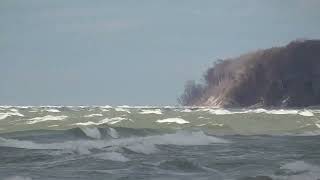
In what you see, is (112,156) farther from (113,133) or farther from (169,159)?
(113,133)

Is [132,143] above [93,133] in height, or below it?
below

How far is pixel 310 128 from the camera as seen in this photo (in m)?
32.5

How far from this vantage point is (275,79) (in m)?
110

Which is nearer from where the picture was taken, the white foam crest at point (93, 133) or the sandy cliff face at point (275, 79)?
the white foam crest at point (93, 133)

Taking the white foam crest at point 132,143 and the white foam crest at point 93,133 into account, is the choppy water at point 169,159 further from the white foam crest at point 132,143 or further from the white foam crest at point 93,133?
the white foam crest at point 93,133

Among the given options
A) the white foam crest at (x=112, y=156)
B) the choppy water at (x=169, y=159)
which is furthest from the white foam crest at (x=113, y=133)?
the white foam crest at (x=112, y=156)

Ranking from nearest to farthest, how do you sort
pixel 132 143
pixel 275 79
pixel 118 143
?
pixel 132 143
pixel 118 143
pixel 275 79

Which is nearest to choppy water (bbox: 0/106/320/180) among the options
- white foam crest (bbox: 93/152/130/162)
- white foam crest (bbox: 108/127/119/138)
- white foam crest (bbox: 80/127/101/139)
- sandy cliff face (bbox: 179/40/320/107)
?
white foam crest (bbox: 93/152/130/162)

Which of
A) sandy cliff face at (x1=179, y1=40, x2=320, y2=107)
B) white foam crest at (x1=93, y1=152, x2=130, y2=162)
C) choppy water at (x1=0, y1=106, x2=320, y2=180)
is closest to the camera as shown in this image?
choppy water at (x1=0, y1=106, x2=320, y2=180)

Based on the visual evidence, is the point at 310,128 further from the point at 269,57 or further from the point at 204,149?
the point at 269,57

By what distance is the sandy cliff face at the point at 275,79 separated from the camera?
338 feet

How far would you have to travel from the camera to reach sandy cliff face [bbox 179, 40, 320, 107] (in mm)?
103156

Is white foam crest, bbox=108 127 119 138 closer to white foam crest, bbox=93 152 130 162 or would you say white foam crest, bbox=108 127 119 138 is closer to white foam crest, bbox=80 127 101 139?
white foam crest, bbox=80 127 101 139

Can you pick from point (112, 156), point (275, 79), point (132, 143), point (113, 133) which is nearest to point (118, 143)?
point (132, 143)
